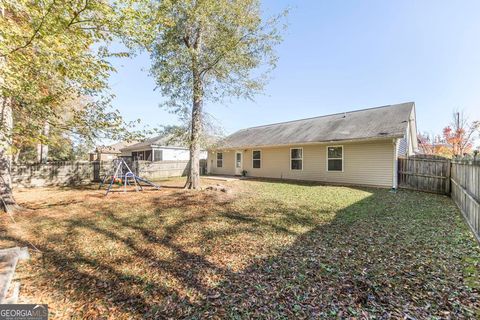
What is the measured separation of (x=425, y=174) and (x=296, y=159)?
20.4 feet

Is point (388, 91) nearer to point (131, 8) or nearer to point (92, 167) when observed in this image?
point (131, 8)

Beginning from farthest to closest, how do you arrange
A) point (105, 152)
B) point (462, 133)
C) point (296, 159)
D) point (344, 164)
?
point (462, 133) → point (105, 152) → point (296, 159) → point (344, 164)

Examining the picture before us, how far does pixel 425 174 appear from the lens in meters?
8.91

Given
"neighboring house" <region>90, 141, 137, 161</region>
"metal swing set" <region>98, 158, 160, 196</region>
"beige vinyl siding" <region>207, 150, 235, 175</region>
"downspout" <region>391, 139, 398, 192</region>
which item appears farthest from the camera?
"beige vinyl siding" <region>207, 150, 235, 175</region>

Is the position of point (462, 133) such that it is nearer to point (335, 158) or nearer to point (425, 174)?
point (425, 174)

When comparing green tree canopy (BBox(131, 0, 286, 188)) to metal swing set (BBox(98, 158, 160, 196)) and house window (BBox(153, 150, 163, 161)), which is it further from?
house window (BBox(153, 150, 163, 161))

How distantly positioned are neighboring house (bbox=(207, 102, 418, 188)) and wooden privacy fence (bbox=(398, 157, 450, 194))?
47cm

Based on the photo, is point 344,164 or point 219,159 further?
point 219,159

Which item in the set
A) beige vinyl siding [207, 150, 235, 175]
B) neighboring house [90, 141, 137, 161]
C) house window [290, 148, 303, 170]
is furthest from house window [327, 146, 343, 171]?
neighboring house [90, 141, 137, 161]

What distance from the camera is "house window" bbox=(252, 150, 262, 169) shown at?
50.6ft

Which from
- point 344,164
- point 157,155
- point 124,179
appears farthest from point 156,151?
point 344,164

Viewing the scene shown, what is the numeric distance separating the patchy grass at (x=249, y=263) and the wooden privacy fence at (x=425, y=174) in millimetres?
3060

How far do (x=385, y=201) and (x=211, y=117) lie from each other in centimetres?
819

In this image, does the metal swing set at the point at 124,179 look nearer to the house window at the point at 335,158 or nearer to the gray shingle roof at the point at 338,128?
the gray shingle roof at the point at 338,128
